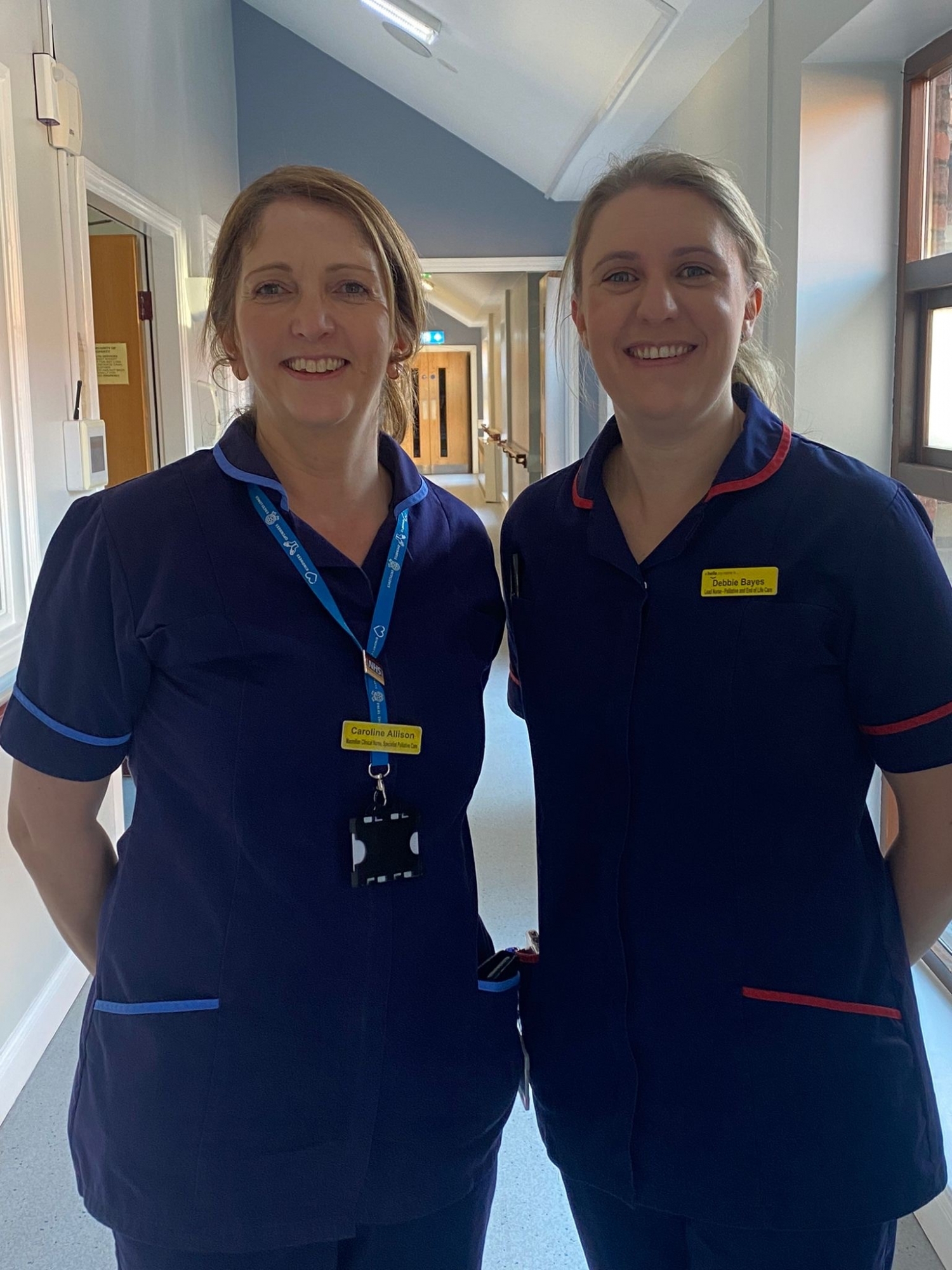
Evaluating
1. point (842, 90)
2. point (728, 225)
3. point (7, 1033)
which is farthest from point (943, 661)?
point (7, 1033)

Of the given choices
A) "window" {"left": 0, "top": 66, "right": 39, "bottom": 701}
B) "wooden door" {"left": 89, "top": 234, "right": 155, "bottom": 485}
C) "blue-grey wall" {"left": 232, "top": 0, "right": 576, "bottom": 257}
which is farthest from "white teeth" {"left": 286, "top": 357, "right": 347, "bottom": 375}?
"blue-grey wall" {"left": 232, "top": 0, "right": 576, "bottom": 257}

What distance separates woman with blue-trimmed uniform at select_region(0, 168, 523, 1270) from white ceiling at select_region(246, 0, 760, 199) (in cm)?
229

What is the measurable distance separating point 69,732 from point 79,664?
8 centimetres

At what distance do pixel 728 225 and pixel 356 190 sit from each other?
17.0 inches

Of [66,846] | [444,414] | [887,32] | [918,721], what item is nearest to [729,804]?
[918,721]

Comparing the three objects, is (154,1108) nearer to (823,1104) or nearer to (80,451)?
(823,1104)

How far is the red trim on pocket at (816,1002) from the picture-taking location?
1.17 m

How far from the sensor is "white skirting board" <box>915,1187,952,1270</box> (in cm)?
198

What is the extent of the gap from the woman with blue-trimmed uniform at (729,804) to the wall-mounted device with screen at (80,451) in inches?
93.9

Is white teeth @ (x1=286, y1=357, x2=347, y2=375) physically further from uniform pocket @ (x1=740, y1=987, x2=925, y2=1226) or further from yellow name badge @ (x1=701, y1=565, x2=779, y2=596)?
uniform pocket @ (x1=740, y1=987, x2=925, y2=1226)

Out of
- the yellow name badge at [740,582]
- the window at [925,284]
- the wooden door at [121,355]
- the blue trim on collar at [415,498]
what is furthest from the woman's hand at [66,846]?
the wooden door at [121,355]

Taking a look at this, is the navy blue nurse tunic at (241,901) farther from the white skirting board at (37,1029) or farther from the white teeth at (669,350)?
the white skirting board at (37,1029)

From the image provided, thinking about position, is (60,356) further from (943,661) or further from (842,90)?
(943,661)

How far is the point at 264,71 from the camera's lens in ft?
20.3
